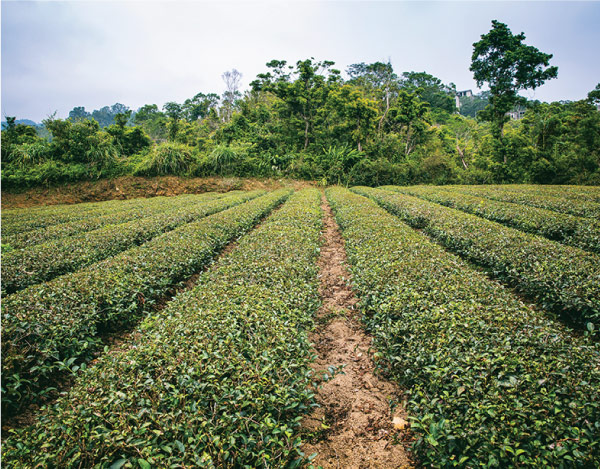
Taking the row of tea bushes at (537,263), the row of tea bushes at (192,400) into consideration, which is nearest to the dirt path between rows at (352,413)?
the row of tea bushes at (192,400)

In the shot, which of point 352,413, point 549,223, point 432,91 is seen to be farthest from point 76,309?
point 432,91

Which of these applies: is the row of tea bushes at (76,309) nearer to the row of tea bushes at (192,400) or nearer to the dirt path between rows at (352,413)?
the row of tea bushes at (192,400)

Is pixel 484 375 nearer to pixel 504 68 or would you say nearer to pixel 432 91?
pixel 504 68

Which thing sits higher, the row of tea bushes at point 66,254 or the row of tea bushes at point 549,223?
the row of tea bushes at point 549,223

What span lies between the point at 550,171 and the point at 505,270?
24245mm

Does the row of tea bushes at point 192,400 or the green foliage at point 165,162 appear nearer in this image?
the row of tea bushes at point 192,400

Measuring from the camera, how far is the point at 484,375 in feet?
7.62

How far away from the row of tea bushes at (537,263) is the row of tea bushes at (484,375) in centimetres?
89

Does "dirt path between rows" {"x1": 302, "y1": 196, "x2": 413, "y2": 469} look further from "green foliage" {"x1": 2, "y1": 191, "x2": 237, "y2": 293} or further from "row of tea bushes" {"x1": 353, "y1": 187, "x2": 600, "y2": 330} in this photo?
"green foliage" {"x1": 2, "y1": 191, "x2": 237, "y2": 293}

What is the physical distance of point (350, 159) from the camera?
26812mm

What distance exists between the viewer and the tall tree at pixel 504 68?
83.0 feet

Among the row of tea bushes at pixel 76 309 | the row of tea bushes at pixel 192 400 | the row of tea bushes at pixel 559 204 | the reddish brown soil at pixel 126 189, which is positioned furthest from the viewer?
the reddish brown soil at pixel 126 189

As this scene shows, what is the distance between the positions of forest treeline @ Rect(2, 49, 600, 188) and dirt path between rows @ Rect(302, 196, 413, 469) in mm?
22712

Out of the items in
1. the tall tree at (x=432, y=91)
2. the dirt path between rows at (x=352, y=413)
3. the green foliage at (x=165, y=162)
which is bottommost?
the dirt path between rows at (x=352, y=413)
